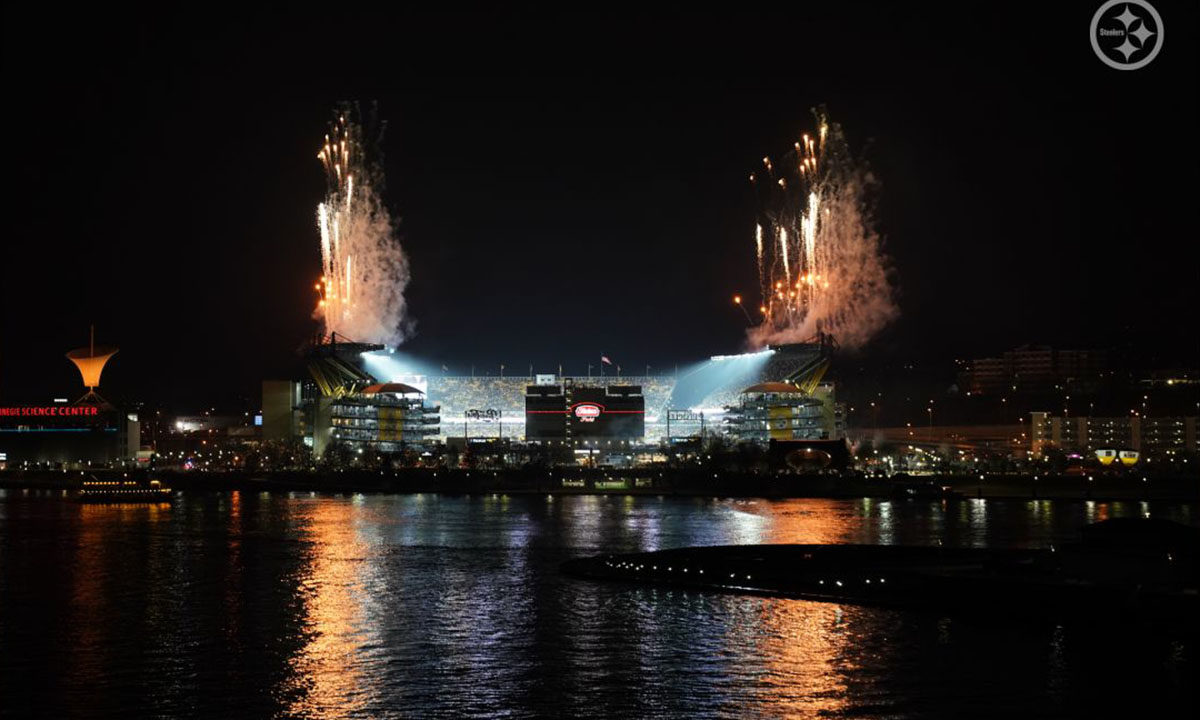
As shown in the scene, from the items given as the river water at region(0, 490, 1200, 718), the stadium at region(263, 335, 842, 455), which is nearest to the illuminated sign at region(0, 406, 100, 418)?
the stadium at region(263, 335, 842, 455)

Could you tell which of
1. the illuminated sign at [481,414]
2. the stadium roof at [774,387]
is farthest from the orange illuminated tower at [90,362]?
the stadium roof at [774,387]

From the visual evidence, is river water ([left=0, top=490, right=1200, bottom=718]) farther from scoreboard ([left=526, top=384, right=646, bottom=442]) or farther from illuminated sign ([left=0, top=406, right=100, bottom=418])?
scoreboard ([left=526, top=384, right=646, bottom=442])

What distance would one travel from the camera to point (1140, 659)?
16.7m

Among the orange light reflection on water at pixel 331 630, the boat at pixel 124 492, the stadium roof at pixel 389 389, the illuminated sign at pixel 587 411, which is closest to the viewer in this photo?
the orange light reflection on water at pixel 331 630

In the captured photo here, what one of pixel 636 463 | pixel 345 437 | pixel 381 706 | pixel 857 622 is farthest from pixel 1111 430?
pixel 381 706

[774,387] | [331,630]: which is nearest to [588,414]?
[774,387]

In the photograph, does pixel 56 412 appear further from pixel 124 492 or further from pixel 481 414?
pixel 124 492

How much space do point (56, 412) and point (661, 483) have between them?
4718cm

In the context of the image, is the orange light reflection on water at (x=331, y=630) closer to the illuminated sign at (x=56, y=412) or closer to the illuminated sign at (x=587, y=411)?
the illuminated sign at (x=56, y=412)

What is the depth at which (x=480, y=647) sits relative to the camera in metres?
18.4

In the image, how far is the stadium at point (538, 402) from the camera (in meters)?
101

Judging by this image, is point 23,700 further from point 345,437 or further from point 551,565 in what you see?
point 345,437

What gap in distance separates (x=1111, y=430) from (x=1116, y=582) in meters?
88.8

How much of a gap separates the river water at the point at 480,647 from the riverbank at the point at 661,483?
37.1 meters
